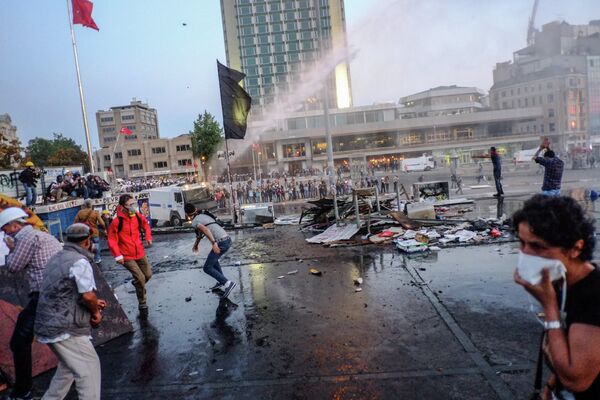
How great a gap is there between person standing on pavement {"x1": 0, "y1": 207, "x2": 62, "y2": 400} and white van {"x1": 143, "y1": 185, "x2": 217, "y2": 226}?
55.6 ft

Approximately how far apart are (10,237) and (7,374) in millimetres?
1531

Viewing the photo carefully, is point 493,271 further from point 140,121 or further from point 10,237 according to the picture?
point 140,121

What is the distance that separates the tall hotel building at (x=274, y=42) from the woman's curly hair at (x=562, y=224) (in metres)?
95.7

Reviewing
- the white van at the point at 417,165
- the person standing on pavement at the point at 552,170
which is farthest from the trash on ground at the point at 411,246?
the white van at the point at 417,165

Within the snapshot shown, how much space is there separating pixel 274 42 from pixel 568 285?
340ft

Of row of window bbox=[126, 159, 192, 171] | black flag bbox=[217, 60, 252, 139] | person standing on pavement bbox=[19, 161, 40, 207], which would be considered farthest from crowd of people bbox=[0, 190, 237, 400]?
row of window bbox=[126, 159, 192, 171]

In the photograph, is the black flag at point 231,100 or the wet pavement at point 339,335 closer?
the wet pavement at point 339,335

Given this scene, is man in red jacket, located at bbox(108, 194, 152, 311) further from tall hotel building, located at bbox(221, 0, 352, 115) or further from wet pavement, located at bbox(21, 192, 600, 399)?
tall hotel building, located at bbox(221, 0, 352, 115)

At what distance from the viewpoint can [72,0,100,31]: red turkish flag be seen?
19369 mm

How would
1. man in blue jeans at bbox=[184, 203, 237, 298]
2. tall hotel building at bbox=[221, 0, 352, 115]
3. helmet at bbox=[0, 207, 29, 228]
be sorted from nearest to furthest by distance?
helmet at bbox=[0, 207, 29, 228]
man in blue jeans at bbox=[184, 203, 237, 298]
tall hotel building at bbox=[221, 0, 352, 115]

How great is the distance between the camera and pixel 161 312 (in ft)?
20.6

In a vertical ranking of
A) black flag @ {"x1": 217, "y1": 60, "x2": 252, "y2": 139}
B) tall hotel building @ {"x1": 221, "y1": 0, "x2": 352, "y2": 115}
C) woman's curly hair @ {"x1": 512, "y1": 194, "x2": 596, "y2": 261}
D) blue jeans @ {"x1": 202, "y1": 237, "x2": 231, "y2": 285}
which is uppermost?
tall hotel building @ {"x1": 221, "y1": 0, "x2": 352, "y2": 115}

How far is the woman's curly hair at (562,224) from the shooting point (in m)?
1.62

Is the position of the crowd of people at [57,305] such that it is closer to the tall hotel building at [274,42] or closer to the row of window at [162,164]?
the row of window at [162,164]
